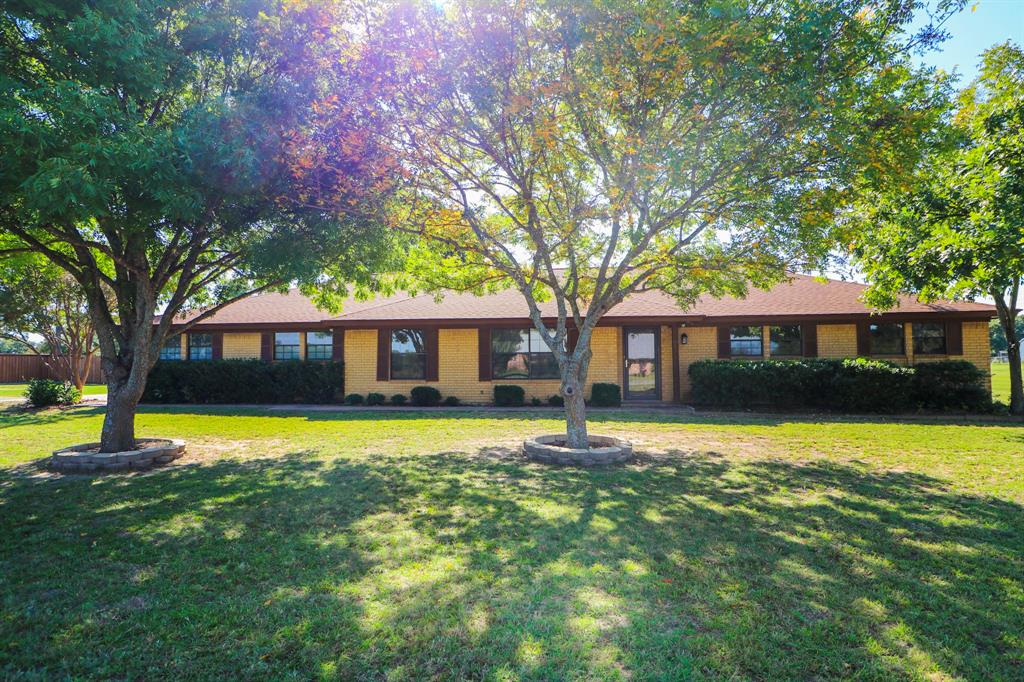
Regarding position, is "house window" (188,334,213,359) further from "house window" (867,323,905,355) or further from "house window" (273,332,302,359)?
"house window" (867,323,905,355)

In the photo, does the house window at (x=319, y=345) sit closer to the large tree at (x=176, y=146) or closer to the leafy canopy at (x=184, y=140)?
the large tree at (x=176, y=146)

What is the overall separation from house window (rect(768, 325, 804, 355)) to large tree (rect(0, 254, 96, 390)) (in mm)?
21035

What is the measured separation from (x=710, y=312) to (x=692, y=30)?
1178cm

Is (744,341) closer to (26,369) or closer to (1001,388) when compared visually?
(1001,388)

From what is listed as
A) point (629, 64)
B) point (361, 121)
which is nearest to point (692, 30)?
point (629, 64)

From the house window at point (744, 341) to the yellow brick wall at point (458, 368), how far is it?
11.6ft

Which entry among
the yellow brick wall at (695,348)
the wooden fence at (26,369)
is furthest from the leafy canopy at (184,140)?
the wooden fence at (26,369)

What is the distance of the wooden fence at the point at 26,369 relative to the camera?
28500 mm

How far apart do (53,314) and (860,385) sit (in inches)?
974

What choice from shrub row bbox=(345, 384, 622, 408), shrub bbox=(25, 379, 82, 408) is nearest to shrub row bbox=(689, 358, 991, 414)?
shrub row bbox=(345, 384, 622, 408)

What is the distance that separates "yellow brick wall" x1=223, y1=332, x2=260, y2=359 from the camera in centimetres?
1856

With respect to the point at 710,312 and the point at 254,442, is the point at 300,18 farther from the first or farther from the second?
the point at 710,312

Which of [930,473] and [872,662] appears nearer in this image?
[872,662]

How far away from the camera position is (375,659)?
276 cm
